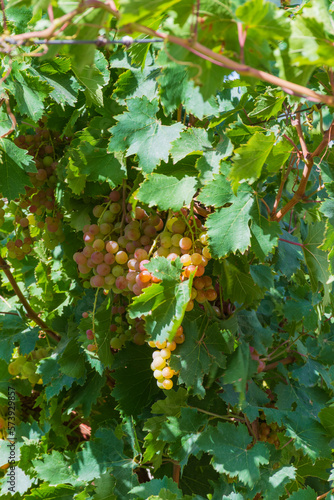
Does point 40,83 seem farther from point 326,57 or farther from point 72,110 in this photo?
point 326,57

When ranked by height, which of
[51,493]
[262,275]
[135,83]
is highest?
[135,83]

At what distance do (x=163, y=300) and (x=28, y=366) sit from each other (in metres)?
0.73

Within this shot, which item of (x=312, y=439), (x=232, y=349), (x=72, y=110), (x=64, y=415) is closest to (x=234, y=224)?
(x=232, y=349)

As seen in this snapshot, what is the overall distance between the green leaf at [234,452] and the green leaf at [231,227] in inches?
16.9

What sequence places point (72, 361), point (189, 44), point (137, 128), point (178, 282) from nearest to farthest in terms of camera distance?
1. point (189, 44)
2. point (178, 282)
3. point (137, 128)
4. point (72, 361)

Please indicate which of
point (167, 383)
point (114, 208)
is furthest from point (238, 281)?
point (114, 208)

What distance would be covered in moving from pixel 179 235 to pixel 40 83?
0.51 metres

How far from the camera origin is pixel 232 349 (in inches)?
42.6

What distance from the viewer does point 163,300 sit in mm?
1007

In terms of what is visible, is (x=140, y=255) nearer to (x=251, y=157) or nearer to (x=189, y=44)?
(x=251, y=157)

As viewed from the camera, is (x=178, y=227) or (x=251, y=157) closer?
(x=251, y=157)

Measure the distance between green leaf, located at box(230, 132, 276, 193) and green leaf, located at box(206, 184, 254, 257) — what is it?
62 millimetres

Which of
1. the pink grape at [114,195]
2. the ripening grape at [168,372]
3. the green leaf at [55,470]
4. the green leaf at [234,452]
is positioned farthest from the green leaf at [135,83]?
the green leaf at [55,470]

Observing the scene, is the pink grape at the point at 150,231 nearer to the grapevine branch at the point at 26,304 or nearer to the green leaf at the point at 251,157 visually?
the green leaf at the point at 251,157
